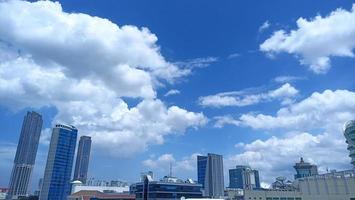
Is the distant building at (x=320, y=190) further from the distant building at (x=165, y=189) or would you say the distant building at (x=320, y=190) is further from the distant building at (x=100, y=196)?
the distant building at (x=100, y=196)

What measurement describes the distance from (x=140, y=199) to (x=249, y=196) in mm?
57094

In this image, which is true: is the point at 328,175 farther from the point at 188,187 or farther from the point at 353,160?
the point at 188,187

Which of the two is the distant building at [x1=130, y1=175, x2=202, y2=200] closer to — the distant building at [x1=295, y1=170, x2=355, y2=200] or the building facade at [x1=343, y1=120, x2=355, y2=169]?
the distant building at [x1=295, y1=170, x2=355, y2=200]

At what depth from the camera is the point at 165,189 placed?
155m

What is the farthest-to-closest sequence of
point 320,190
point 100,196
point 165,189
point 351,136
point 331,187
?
point 165,189
point 100,196
point 351,136
point 320,190
point 331,187

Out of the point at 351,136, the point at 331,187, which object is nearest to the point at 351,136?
the point at 351,136

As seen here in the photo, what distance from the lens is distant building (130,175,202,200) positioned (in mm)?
152250

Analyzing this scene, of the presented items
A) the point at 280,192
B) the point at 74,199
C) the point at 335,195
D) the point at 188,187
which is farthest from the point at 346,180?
the point at 74,199

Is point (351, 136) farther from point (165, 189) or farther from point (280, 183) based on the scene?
point (165, 189)

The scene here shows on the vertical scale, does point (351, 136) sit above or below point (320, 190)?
above

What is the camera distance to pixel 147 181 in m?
153

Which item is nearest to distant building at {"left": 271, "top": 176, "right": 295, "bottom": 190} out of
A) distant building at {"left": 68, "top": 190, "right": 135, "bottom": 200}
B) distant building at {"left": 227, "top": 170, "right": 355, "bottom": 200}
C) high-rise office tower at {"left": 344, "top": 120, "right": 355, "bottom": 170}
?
distant building at {"left": 227, "top": 170, "right": 355, "bottom": 200}

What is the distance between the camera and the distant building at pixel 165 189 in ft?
500

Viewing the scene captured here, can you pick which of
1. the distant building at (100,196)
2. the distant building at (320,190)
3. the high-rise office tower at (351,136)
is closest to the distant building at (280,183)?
the distant building at (320,190)
